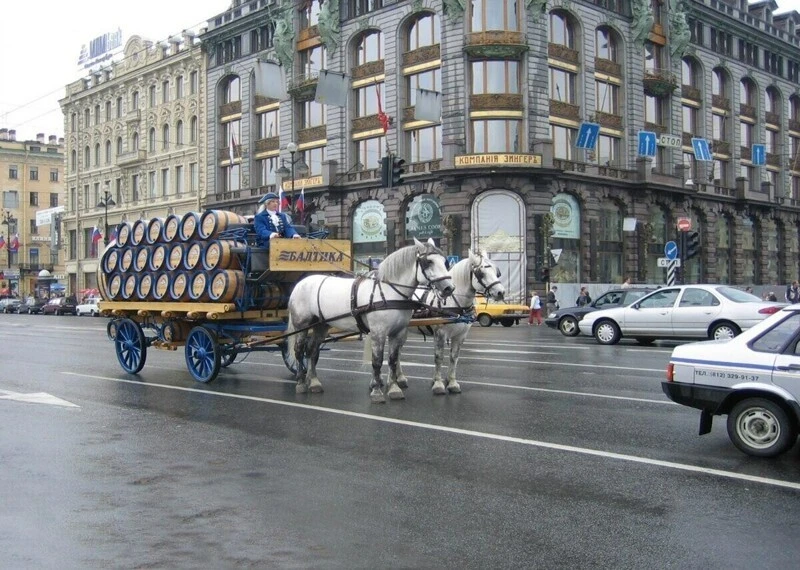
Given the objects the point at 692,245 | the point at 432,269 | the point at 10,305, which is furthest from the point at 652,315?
the point at 10,305

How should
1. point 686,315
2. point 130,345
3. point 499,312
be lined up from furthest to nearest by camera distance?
point 499,312 < point 686,315 < point 130,345

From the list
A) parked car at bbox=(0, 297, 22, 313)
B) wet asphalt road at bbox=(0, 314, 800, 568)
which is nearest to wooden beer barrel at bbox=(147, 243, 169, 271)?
wet asphalt road at bbox=(0, 314, 800, 568)

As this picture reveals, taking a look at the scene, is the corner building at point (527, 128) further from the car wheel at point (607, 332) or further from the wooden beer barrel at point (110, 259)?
the wooden beer barrel at point (110, 259)

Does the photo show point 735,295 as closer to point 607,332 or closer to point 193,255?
A: point 607,332

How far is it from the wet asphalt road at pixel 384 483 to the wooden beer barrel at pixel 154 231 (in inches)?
118

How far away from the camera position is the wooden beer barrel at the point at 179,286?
13.5m

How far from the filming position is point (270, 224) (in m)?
13.2

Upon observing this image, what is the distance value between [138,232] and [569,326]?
55.4ft

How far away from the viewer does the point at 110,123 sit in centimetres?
7212

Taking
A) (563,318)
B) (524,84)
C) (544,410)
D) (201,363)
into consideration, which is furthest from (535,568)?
(524,84)

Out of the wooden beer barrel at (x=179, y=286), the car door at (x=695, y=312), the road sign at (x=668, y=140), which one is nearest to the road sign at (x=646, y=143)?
the road sign at (x=668, y=140)

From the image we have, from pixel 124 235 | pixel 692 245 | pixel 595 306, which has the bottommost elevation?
pixel 595 306

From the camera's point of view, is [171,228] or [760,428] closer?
[760,428]

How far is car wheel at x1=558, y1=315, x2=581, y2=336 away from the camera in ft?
90.6
